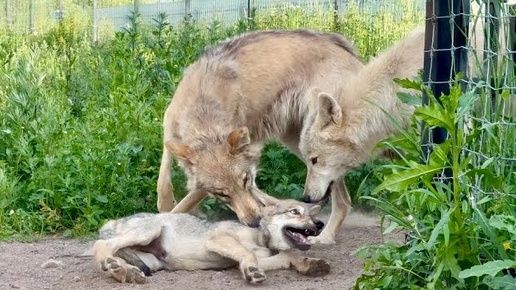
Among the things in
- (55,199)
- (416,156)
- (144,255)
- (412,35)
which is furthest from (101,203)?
(416,156)

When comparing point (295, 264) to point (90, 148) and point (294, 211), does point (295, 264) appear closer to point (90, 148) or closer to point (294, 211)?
point (294, 211)

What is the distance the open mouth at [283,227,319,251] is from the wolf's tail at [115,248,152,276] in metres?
1.01

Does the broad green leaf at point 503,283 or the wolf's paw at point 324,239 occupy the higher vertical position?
the broad green leaf at point 503,283

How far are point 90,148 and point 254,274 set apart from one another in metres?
2.93

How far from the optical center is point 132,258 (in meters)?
5.79

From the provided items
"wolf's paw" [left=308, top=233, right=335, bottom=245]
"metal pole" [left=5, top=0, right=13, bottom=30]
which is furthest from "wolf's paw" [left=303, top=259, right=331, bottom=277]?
"metal pole" [left=5, top=0, right=13, bottom=30]

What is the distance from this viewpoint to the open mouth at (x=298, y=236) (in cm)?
589

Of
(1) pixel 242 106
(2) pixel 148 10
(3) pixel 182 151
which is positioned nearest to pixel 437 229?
(3) pixel 182 151

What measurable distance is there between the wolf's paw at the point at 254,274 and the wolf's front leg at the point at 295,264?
0.96 feet

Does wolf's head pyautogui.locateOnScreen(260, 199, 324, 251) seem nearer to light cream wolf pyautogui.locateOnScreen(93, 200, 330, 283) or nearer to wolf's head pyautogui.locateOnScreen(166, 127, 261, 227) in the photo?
light cream wolf pyautogui.locateOnScreen(93, 200, 330, 283)

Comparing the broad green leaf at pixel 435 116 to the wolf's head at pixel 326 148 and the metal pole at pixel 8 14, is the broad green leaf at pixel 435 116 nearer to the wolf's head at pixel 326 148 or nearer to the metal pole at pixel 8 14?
the wolf's head at pixel 326 148

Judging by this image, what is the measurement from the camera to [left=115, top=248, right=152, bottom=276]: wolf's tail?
5738 mm

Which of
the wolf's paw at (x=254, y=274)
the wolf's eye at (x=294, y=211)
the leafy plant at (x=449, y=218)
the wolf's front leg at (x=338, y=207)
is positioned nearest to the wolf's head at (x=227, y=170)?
the wolf's eye at (x=294, y=211)

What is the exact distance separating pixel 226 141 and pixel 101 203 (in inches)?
66.3
